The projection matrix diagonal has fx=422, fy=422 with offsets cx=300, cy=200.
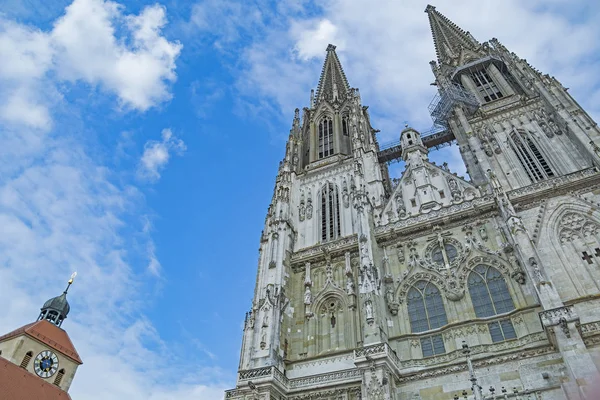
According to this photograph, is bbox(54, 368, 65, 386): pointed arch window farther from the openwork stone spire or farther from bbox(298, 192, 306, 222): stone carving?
the openwork stone spire

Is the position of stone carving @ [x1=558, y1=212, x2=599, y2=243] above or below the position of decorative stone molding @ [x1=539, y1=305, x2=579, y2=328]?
above

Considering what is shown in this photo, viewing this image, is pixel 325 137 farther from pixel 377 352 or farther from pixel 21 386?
pixel 21 386

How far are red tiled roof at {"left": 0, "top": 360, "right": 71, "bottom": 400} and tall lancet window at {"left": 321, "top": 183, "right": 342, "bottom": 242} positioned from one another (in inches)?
813

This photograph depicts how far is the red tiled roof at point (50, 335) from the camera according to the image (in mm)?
32062

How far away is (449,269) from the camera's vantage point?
19.0 m

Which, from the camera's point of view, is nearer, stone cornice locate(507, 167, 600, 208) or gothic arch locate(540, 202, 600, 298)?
gothic arch locate(540, 202, 600, 298)

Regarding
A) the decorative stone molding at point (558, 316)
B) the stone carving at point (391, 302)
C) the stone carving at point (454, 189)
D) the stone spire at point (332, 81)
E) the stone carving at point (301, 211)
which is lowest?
the decorative stone molding at point (558, 316)

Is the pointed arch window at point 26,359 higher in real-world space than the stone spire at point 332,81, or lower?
lower

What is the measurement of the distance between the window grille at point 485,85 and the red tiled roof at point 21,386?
35.2 metres

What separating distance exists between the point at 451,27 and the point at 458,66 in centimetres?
1036

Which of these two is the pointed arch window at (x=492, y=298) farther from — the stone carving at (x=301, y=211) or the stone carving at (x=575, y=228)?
the stone carving at (x=301, y=211)

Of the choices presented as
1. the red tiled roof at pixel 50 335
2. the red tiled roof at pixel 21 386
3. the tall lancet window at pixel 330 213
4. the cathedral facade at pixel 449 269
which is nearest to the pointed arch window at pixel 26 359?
the red tiled roof at pixel 50 335

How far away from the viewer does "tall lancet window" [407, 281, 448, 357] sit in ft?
56.2

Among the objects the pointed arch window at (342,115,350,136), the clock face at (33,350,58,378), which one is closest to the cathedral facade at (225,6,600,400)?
the pointed arch window at (342,115,350,136)
